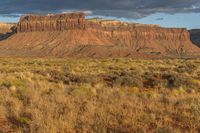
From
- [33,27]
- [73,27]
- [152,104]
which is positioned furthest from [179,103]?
[33,27]

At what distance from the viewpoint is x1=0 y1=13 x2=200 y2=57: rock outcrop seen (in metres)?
115

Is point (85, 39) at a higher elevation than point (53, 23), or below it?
below

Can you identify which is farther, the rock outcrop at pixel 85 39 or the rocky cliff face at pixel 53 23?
the rocky cliff face at pixel 53 23

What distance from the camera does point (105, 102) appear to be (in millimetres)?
12156

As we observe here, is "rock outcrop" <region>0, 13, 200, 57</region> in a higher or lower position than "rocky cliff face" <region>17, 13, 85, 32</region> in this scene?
lower

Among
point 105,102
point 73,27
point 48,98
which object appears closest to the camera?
point 105,102

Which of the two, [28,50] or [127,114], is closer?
[127,114]

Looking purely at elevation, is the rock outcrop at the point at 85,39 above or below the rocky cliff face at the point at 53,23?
below

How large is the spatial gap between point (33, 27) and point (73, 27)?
16.6 m

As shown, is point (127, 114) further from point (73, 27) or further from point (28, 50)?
point (73, 27)

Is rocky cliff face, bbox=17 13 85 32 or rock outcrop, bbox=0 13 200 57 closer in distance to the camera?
rock outcrop, bbox=0 13 200 57

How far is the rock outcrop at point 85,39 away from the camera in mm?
114562

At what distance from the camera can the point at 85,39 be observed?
12975cm

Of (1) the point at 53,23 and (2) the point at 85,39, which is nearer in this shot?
(2) the point at 85,39
